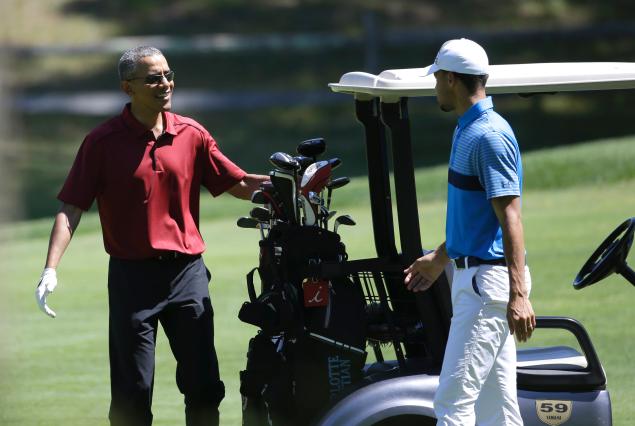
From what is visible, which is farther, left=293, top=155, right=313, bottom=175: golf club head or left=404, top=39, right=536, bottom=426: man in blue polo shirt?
left=293, top=155, right=313, bottom=175: golf club head

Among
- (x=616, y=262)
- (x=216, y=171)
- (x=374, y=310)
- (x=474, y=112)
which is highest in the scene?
(x=474, y=112)

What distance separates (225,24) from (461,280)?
87.3ft

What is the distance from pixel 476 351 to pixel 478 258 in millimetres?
267

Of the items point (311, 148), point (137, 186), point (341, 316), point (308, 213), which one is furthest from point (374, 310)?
point (137, 186)

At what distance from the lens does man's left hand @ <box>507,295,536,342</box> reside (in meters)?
→ 3.64

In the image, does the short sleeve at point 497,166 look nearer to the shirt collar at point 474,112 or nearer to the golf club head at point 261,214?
the shirt collar at point 474,112

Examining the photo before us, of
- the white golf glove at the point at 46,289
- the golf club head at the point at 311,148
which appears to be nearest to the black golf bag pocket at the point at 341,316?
the golf club head at the point at 311,148

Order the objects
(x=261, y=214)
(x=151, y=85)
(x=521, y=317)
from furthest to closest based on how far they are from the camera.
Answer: (x=151, y=85)
(x=261, y=214)
(x=521, y=317)

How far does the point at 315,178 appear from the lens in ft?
13.8

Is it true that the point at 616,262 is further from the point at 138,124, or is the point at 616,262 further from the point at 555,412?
the point at 138,124

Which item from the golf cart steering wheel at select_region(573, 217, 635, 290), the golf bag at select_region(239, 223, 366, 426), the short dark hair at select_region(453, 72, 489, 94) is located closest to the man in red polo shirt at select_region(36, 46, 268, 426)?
the golf bag at select_region(239, 223, 366, 426)

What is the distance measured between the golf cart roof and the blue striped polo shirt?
15 cm

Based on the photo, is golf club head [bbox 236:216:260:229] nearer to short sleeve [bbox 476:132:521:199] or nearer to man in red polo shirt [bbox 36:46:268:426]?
man in red polo shirt [bbox 36:46:268:426]

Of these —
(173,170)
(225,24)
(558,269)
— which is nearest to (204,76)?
(225,24)
